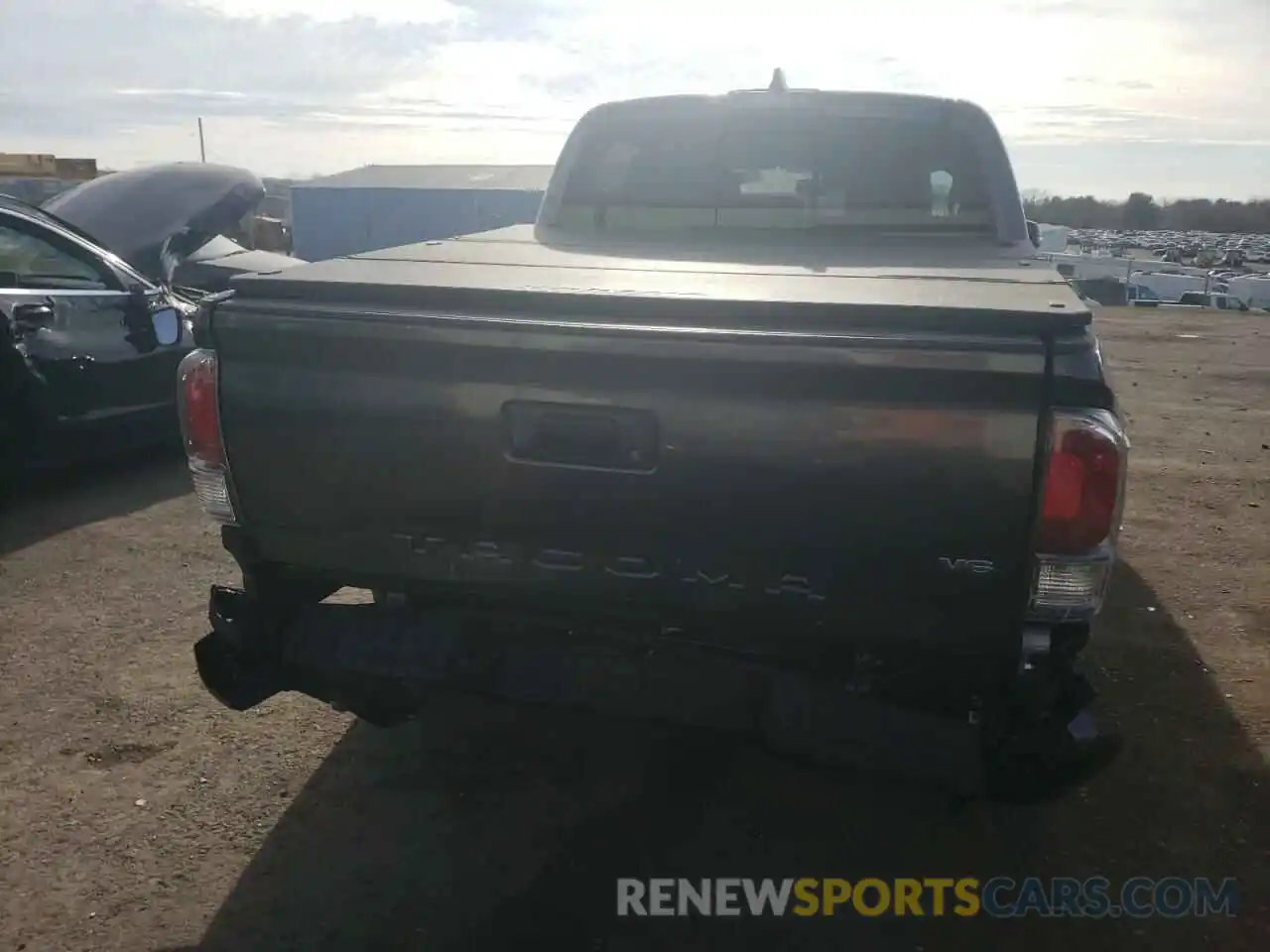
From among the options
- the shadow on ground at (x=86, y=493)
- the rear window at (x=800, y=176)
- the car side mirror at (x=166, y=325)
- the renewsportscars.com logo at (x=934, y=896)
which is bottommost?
the renewsportscars.com logo at (x=934, y=896)

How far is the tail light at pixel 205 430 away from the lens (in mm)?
2736

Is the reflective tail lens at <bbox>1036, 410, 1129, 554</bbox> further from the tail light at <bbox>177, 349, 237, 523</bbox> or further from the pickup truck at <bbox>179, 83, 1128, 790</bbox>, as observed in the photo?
the tail light at <bbox>177, 349, 237, 523</bbox>

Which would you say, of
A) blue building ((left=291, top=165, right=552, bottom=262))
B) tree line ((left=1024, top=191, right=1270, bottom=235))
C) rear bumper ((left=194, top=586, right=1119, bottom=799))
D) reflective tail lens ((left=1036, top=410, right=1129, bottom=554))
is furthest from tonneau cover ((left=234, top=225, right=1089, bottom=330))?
tree line ((left=1024, top=191, right=1270, bottom=235))

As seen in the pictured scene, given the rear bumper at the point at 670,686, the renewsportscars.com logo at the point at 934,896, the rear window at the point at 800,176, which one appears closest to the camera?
the rear bumper at the point at 670,686

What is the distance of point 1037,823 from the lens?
328 cm

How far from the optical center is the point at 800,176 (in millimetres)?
4551

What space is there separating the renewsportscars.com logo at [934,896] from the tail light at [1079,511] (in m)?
1.04

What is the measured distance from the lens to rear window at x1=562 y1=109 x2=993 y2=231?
173 inches

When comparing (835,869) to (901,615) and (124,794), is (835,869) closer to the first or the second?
(901,615)

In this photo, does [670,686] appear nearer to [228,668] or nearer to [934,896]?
[934,896]

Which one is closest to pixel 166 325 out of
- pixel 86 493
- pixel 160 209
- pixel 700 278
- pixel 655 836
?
pixel 86 493

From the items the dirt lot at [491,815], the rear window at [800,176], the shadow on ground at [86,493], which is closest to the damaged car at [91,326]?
the shadow on ground at [86,493]

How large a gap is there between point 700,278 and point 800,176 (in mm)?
1878

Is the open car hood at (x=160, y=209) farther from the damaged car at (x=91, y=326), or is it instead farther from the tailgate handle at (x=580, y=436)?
the tailgate handle at (x=580, y=436)
